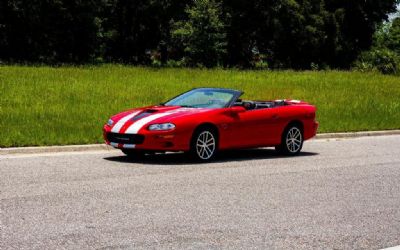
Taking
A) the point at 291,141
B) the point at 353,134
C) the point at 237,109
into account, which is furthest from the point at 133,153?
the point at 353,134

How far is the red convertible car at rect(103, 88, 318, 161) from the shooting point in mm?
12281

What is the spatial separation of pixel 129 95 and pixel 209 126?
12322 millimetres

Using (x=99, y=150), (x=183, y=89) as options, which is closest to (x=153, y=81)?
(x=183, y=89)

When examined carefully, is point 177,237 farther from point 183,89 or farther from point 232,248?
point 183,89

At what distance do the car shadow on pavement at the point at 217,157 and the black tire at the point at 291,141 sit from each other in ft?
0.48

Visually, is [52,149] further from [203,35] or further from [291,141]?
[203,35]

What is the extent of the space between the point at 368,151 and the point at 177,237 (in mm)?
9730

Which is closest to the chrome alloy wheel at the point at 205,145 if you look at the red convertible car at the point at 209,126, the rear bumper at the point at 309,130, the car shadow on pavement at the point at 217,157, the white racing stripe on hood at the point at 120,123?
the red convertible car at the point at 209,126

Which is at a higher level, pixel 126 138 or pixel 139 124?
pixel 139 124

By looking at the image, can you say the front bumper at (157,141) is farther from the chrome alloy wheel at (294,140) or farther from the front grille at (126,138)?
the chrome alloy wheel at (294,140)

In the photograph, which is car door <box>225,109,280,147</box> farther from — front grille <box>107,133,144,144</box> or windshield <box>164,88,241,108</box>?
front grille <box>107,133,144,144</box>

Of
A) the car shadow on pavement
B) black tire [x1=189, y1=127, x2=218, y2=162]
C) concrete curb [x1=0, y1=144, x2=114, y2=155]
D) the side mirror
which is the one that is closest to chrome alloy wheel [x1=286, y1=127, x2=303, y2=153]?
the car shadow on pavement

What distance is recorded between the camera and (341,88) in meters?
33.2

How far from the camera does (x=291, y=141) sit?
1449cm
